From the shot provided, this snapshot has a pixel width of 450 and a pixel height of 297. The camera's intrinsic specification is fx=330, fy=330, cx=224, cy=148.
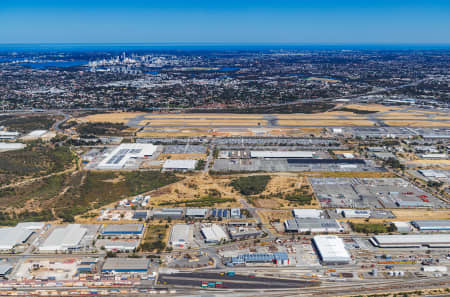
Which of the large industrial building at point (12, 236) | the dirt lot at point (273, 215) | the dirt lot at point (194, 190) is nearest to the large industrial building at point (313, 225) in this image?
the dirt lot at point (273, 215)

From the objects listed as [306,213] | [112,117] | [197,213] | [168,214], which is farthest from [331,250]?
[112,117]

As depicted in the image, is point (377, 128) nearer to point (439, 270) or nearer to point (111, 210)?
point (439, 270)

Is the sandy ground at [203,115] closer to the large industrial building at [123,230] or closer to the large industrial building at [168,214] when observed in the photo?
the large industrial building at [168,214]

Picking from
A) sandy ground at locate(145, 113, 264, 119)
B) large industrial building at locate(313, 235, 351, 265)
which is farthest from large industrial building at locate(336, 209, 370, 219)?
sandy ground at locate(145, 113, 264, 119)

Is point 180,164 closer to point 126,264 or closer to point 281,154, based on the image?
point 281,154

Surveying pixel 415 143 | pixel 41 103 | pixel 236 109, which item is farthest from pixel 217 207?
pixel 41 103

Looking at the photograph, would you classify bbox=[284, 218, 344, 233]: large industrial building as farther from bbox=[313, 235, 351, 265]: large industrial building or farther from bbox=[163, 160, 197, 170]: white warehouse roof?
bbox=[163, 160, 197, 170]: white warehouse roof
